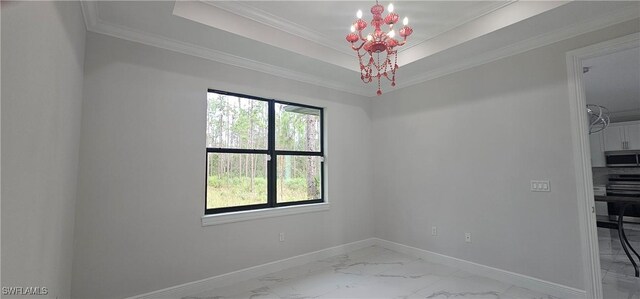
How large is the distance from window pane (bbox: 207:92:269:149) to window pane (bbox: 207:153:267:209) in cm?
15

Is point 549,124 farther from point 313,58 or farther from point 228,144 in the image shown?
point 228,144

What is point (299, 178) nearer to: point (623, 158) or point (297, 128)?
point (297, 128)

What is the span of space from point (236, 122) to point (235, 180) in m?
0.71

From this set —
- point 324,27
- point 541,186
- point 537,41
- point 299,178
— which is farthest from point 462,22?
point 299,178

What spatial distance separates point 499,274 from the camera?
3.06 metres

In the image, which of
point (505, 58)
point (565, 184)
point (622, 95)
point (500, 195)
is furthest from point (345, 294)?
point (622, 95)

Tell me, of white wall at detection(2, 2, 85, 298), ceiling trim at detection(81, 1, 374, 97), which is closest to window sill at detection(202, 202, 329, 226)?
white wall at detection(2, 2, 85, 298)

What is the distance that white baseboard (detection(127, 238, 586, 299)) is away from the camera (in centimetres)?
265

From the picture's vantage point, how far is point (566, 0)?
88.4 inches

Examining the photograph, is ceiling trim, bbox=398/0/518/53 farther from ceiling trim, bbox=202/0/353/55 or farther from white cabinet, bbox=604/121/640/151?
white cabinet, bbox=604/121/640/151

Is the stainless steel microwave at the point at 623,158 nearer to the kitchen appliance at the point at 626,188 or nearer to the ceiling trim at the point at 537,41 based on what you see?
the kitchen appliance at the point at 626,188

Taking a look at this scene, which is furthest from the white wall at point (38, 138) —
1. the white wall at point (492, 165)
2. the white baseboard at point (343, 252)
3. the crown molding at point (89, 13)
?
the white wall at point (492, 165)

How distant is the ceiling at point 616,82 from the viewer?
3.47 meters

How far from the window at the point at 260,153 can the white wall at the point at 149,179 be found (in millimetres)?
155
